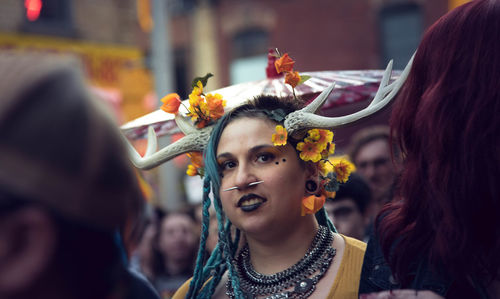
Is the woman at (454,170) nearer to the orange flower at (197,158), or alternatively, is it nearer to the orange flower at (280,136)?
the orange flower at (280,136)

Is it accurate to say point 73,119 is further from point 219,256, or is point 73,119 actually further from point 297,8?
point 297,8

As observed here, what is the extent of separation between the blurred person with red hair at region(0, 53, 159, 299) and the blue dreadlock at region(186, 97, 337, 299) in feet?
4.42

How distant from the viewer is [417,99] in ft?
5.13

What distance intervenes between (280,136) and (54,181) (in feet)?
4.69

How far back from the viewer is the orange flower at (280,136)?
7.02 feet

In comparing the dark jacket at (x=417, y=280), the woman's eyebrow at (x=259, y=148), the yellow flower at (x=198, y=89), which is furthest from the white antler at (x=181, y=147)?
the dark jacket at (x=417, y=280)

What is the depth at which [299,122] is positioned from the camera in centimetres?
220

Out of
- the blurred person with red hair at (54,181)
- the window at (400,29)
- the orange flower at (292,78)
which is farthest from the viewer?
the window at (400,29)

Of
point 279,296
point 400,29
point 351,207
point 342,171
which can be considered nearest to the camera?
point 279,296

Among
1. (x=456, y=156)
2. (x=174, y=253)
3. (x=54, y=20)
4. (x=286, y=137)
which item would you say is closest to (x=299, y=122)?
(x=286, y=137)

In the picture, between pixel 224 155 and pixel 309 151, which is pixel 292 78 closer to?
pixel 309 151

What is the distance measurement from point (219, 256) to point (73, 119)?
160 centimetres

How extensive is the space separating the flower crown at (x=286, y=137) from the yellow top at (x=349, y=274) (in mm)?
200

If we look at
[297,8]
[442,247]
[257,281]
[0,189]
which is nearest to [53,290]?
[0,189]
